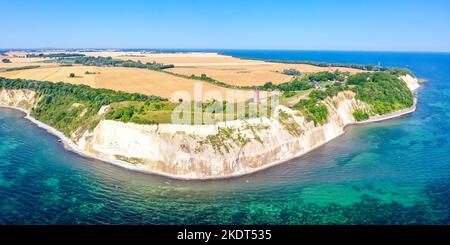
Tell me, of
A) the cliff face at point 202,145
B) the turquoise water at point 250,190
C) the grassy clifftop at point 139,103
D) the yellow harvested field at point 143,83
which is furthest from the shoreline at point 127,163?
the yellow harvested field at point 143,83

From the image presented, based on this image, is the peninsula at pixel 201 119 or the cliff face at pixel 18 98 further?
the cliff face at pixel 18 98

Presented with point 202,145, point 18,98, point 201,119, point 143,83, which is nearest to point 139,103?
point 201,119

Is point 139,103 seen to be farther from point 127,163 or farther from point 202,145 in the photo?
point 202,145

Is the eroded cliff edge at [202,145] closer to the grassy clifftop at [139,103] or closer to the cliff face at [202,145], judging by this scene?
the cliff face at [202,145]

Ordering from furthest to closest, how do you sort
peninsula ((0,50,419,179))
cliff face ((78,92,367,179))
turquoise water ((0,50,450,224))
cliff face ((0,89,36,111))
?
cliff face ((0,89,36,111)), peninsula ((0,50,419,179)), cliff face ((78,92,367,179)), turquoise water ((0,50,450,224))

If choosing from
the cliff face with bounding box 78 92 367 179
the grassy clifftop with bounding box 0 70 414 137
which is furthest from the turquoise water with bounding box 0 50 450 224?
the grassy clifftop with bounding box 0 70 414 137

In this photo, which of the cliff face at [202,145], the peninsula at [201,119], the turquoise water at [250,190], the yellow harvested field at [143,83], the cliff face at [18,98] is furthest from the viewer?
the cliff face at [18,98]

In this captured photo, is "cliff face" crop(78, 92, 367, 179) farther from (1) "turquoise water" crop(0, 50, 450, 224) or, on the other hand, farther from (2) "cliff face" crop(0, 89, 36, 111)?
(2) "cliff face" crop(0, 89, 36, 111)
